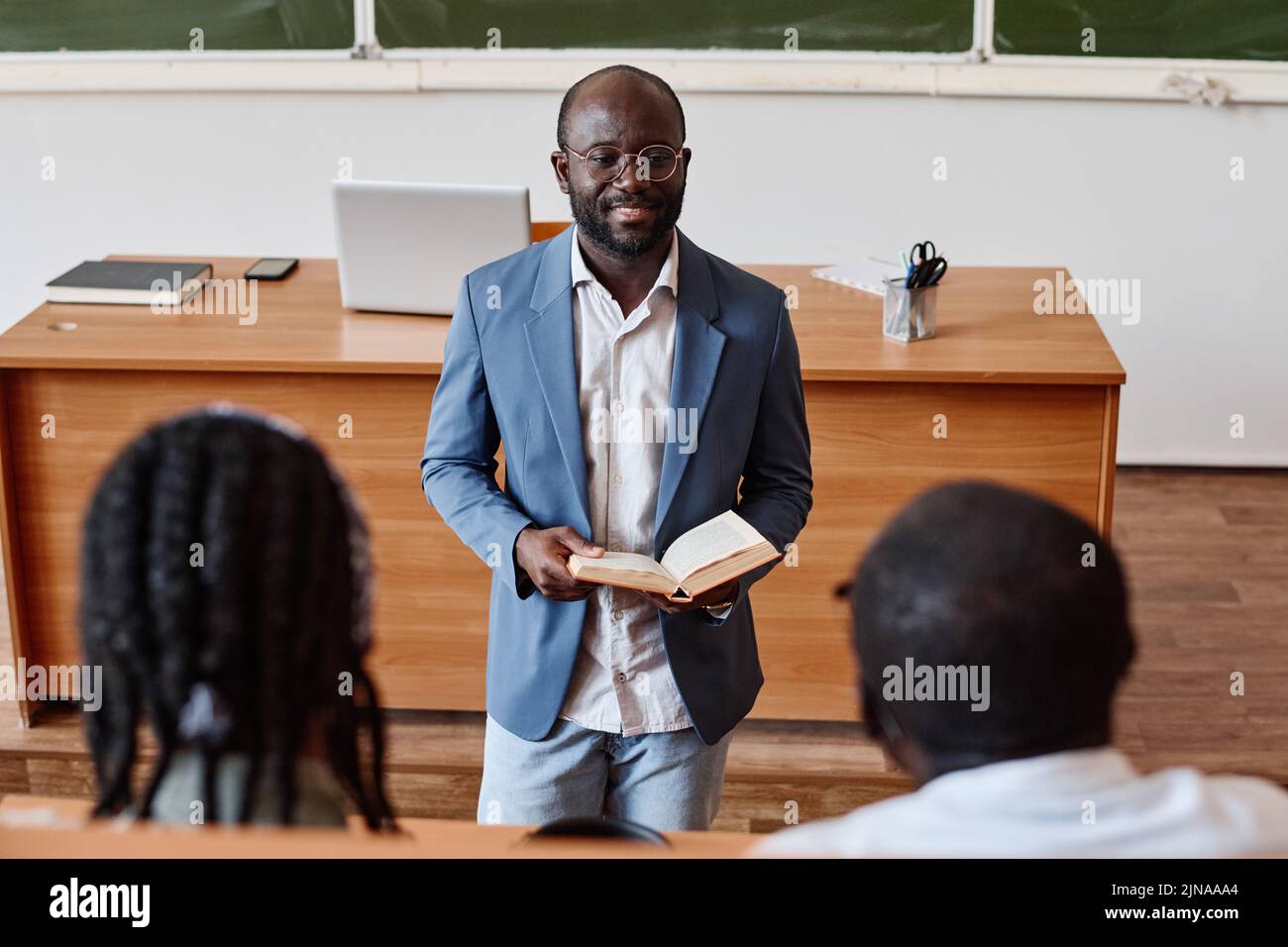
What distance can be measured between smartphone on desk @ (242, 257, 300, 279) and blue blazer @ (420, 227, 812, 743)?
1.61 meters

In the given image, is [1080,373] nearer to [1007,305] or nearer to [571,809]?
[1007,305]

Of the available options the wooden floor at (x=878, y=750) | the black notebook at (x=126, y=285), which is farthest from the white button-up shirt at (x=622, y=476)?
the black notebook at (x=126, y=285)

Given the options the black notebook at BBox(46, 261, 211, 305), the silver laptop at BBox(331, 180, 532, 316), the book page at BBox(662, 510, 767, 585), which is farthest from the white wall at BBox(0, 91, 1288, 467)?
the book page at BBox(662, 510, 767, 585)

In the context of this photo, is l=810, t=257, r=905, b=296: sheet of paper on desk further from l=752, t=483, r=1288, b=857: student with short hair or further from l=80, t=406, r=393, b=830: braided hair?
l=80, t=406, r=393, b=830: braided hair

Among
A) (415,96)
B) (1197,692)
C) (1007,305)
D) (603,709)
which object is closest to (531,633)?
(603,709)

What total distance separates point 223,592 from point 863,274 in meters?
2.58

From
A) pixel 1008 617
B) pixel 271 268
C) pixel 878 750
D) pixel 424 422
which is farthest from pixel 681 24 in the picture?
pixel 1008 617

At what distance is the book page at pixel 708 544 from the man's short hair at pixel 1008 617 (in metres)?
0.64

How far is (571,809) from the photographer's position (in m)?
1.89

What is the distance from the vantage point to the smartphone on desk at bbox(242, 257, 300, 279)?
3.36 metres

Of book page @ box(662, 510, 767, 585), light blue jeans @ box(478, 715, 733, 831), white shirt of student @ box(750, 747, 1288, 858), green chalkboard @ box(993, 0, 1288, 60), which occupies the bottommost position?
light blue jeans @ box(478, 715, 733, 831)

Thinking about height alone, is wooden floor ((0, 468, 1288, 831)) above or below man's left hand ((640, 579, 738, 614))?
below
